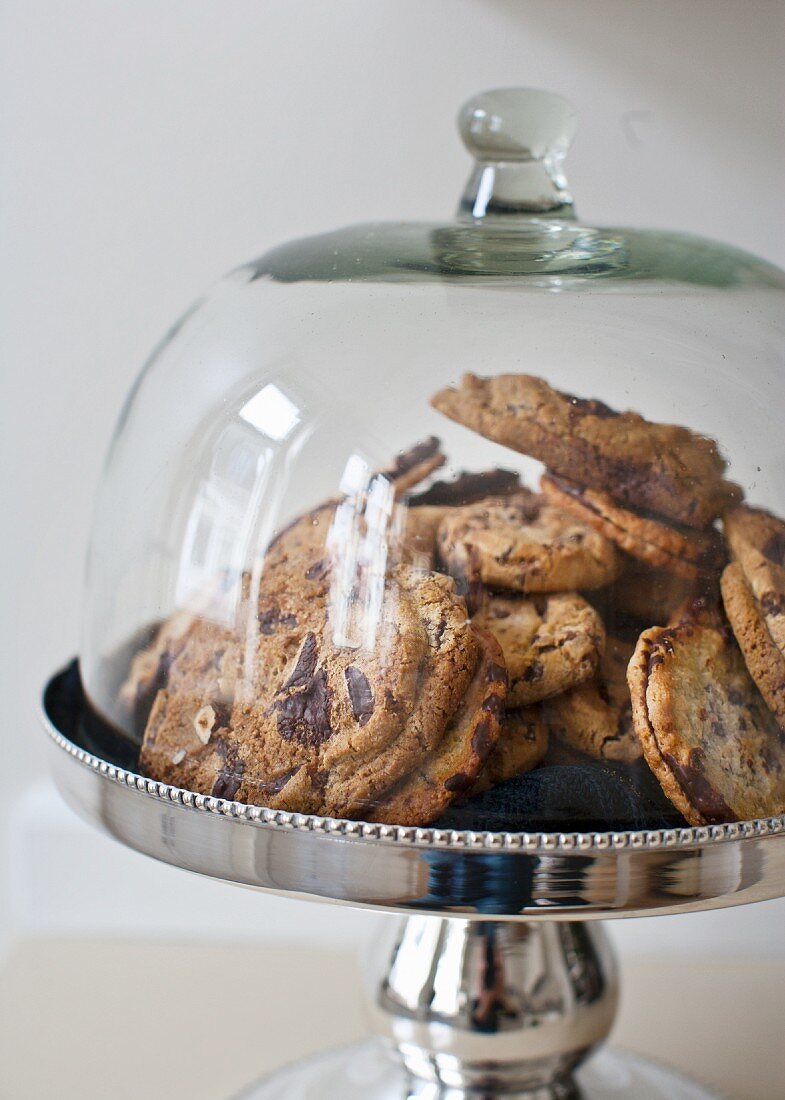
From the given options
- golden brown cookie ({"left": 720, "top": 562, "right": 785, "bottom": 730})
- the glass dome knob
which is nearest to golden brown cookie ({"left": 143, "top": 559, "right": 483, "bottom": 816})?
golden brown cookie ({"left": 720, "top": 562, "right": 785, "bottom": 730})

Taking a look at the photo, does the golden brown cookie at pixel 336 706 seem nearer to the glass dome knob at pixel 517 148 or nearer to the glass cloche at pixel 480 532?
the glass cloche at pixel 480 532

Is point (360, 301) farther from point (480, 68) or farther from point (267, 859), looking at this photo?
point (480, 68)

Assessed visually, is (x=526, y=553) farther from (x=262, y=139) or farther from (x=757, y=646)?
(x=262, y=139)

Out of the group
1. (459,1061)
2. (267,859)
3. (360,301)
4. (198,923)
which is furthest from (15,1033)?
(360,301)

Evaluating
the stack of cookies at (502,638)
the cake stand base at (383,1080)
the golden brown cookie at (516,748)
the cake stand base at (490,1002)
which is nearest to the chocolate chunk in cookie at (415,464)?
the stack of cookies at (502,638)

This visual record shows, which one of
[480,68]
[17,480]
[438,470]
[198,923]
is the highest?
[480,68]

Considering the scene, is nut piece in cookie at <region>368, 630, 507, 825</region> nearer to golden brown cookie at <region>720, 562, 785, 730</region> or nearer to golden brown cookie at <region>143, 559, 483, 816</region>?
golden brown cookie at <region>143, 559, 483, 816</region>
